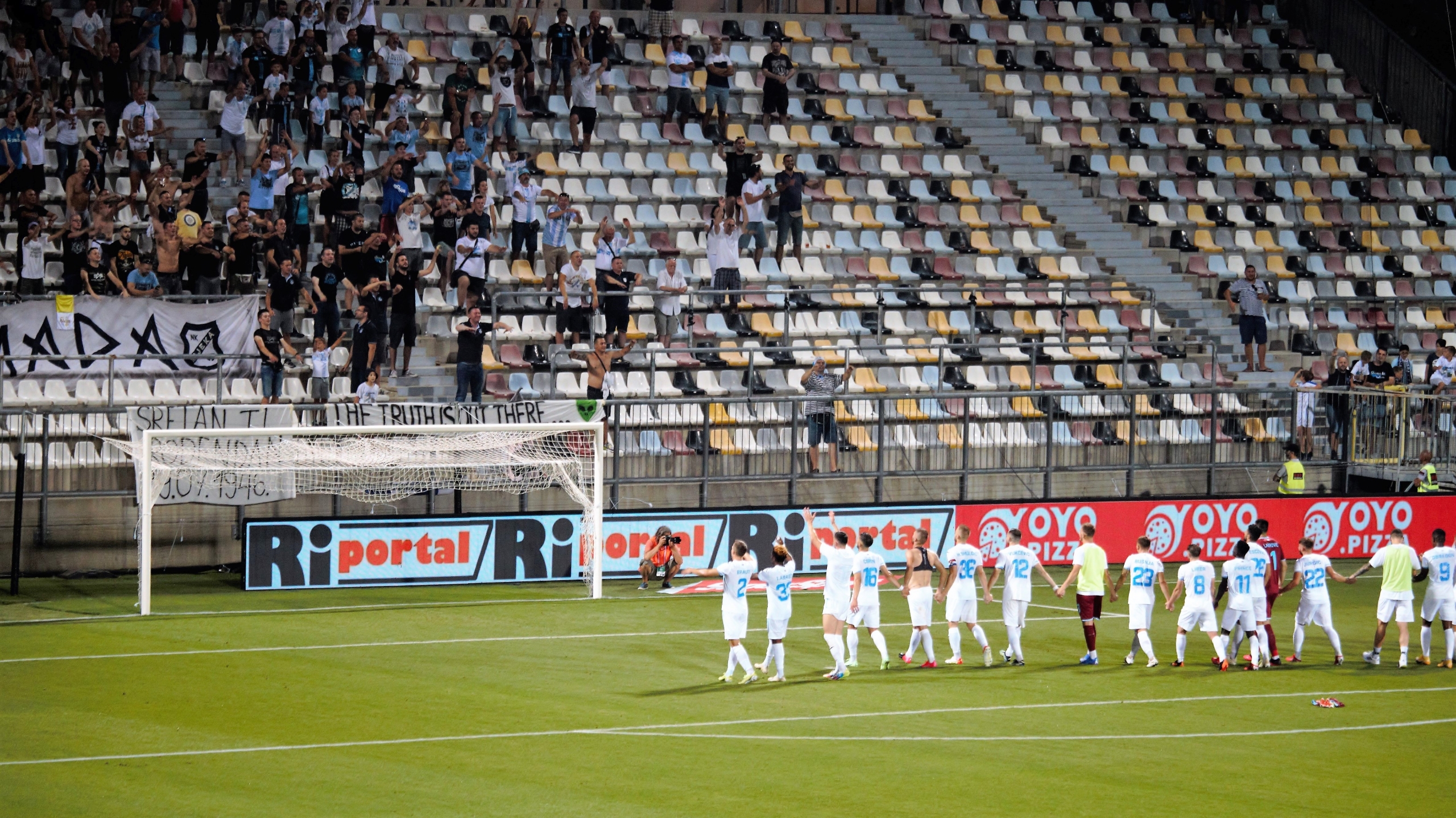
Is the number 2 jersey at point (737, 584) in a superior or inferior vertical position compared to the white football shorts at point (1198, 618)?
superior

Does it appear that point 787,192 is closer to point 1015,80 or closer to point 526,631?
point 1015,80

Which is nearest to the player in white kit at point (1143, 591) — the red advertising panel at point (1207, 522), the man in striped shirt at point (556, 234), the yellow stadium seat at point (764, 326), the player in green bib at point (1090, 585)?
the player in green bib at point (1090, 585)

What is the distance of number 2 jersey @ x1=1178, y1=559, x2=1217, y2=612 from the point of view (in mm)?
19328

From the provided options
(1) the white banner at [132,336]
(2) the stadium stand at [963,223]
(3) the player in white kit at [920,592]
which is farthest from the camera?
(2) the stadium stand at [963,223]

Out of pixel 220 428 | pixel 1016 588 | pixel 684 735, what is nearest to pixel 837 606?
pixel 1016 588

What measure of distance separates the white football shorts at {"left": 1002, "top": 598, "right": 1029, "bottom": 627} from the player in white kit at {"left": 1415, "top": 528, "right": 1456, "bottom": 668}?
4.76m

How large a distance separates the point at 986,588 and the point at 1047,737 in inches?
162

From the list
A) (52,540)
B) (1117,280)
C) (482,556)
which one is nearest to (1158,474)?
(1117,280)

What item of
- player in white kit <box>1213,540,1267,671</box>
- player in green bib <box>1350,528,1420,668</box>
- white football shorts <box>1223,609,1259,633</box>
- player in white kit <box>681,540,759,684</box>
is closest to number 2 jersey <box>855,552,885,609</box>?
player in white kit <box>681,540,759,684</box>

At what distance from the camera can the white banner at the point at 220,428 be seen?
2294 centimetres

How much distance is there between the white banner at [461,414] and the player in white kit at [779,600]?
650 cm

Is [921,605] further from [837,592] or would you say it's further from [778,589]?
[778,589]

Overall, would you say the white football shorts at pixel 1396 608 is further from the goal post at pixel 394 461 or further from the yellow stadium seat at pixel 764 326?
the yellow stadium seat at pixel 764 326

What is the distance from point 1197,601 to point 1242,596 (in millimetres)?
548
